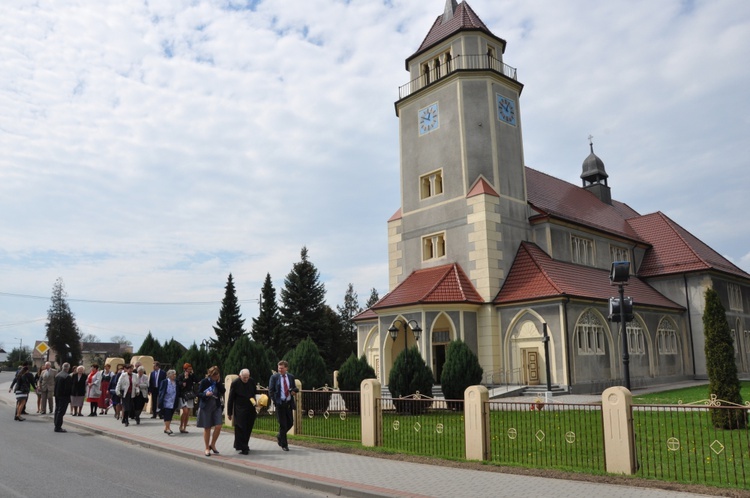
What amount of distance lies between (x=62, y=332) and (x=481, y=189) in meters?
64.4

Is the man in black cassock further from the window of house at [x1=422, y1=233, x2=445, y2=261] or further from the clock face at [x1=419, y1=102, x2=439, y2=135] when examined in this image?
the clock face at [x1=419, y1=102, x2=439, y2=135]

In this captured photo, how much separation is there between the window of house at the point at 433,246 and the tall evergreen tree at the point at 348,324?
28.5 metres

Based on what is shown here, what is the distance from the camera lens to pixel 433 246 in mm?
29922

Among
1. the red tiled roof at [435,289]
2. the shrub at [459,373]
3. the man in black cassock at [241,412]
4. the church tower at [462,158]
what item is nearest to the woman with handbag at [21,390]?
the man in black cassock at [241,412]

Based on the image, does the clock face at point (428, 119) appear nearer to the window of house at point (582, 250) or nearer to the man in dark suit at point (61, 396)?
the window of house at point (582, 250)

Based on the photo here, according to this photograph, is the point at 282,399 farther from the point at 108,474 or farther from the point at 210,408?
the point at 108,474

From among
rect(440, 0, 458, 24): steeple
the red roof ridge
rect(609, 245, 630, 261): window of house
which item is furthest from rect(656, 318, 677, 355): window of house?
rect(440, 0, 458, 24): steeple

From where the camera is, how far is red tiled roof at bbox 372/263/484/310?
26234 mm

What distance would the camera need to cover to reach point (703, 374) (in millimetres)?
33438

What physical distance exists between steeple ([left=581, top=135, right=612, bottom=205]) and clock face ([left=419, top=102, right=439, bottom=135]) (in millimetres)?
16210

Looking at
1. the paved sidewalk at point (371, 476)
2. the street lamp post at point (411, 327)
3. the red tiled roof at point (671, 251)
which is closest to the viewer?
the paved sidewalk at point (371, 476)

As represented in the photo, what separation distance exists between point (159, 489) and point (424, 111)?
83.4 ft

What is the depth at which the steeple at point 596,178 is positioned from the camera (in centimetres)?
4139

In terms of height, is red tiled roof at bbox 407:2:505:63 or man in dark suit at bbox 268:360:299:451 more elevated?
red tiled roof at bbox 407:2:505:63
